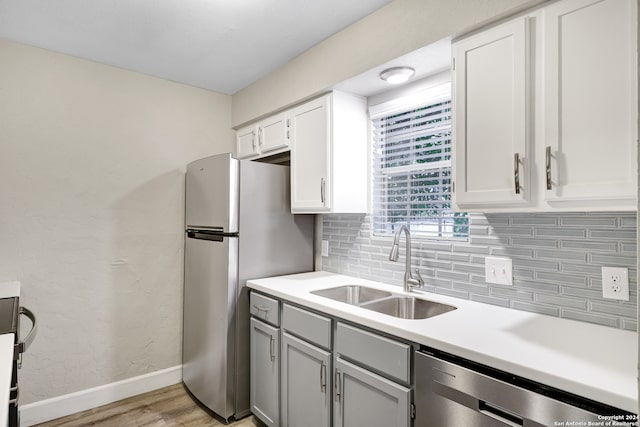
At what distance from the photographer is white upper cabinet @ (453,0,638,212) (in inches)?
45.1

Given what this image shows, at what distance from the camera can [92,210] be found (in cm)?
254

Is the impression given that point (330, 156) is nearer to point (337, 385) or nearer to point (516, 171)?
point (516, 171)

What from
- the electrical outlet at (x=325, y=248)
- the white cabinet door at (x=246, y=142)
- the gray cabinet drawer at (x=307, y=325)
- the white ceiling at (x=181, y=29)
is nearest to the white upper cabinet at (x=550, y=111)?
the white ceiling at (x=181, y=29)

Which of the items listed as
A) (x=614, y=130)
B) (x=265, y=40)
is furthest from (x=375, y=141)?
(x=614, y=130)

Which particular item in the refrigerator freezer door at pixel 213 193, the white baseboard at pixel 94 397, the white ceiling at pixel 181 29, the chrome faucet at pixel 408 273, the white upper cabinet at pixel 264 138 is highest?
the white ceiling at pixel 181 29

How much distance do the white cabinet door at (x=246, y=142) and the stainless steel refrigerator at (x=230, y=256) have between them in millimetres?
508

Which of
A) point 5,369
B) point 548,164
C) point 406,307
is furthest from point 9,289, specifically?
point 548,164

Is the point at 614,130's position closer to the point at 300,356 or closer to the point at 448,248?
the point at 448,248

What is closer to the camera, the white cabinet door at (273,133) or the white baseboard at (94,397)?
the white baseboard at (94,397)

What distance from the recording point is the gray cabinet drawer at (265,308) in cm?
209

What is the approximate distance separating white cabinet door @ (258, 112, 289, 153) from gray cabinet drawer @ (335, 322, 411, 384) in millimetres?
1491

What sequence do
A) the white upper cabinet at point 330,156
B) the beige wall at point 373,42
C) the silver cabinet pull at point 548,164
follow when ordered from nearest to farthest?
the silver cabinet pull at point 548,164 < the beige wall at point 373,42 < the white upper cabinet at point 330,156

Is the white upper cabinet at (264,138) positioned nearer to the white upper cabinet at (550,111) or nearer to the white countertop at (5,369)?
the white upper cabinet at (550,111)

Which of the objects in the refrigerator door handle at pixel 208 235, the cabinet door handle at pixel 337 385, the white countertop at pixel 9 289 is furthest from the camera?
the refrigerator door handle at pixel 208 235
